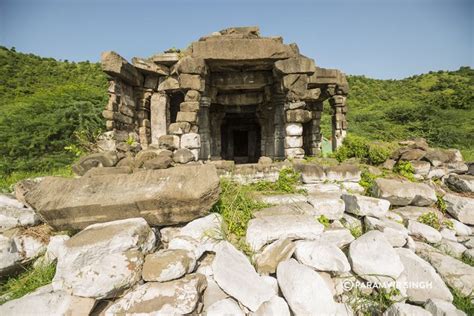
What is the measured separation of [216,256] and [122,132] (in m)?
6.36

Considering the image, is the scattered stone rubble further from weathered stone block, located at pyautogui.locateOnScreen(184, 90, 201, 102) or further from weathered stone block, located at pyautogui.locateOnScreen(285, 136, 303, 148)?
weathered stone block, located at pyautogui.locateOnScreen(184, 90, 201, 102)

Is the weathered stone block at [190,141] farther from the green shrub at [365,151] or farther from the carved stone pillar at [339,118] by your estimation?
the carved stone pillar at [339,118]

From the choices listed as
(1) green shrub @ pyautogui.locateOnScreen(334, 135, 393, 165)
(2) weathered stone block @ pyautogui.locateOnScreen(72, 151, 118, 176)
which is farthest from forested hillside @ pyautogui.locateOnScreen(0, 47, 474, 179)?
(1) green shrub @ pyautogui.locateOnScreen(334, 135, 393, 165)

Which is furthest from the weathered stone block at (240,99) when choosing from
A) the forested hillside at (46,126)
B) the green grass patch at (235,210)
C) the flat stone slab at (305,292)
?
the flat stone slab at (305,292)

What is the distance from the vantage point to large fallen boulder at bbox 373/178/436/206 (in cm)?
275

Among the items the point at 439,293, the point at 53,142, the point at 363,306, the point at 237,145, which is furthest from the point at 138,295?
the point at 237,145

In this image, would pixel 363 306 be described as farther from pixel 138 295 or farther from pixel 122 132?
pixel 122 132

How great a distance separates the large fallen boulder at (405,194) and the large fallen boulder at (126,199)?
2304mm

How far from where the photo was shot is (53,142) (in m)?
7.26

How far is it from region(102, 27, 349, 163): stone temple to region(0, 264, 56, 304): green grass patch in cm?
273

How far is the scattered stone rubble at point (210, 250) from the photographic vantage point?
61.3 inches

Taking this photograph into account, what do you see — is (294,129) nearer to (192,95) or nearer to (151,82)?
(192,95)

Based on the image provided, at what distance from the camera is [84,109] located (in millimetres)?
8305

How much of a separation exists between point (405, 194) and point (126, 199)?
3459 millimetres
